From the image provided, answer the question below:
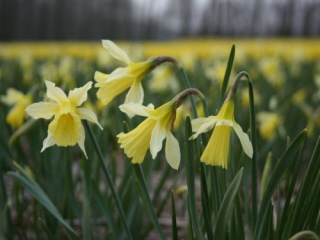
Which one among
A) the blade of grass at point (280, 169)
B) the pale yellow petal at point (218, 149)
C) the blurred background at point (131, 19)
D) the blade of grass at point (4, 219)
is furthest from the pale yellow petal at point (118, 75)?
the blurred background at point (131, 19)

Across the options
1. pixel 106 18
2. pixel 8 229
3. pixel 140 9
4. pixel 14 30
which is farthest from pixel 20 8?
pixel 8 229

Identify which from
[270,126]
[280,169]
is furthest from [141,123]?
[270,126]

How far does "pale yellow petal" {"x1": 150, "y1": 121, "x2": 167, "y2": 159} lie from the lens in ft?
3.04

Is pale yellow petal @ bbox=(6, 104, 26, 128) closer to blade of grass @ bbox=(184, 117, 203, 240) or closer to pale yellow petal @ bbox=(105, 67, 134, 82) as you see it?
pale yellow petal @ bbox=(105, 67, 134, 82)

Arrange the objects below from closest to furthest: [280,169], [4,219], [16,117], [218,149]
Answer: [218,149] < [280,169] < [4,219] < [16,117]

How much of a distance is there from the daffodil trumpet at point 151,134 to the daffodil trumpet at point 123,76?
92 mm

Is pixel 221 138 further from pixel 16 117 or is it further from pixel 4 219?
pixel 16 117

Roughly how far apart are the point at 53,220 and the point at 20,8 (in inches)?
1141

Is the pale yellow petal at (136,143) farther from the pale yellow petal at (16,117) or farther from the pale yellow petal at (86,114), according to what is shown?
the pale yellow petal at (16,117)

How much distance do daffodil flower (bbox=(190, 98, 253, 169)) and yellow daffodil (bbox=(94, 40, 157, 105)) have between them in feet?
0.60

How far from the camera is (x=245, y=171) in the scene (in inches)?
49.4

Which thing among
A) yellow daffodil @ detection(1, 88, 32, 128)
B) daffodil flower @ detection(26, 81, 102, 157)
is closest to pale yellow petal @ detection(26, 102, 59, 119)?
daffodil flower @ detection(26, 81, 102, 157)

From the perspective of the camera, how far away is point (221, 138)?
0.94 metres

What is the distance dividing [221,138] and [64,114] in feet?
1.08
